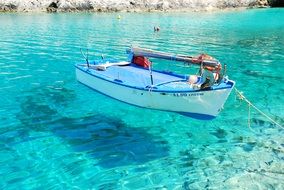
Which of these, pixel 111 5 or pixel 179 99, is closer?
pixel 179 99

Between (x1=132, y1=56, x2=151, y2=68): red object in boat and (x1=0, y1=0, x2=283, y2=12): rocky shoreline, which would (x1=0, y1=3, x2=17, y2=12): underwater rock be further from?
(x1=132, y1=56, x2=151, y2=68): red object in boat

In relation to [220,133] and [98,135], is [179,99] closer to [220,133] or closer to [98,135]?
[220,133]

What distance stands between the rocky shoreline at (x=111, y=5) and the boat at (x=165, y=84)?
3205 inches

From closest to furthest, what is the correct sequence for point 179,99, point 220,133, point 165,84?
point 179,99 < point 220,133 < point 165,84

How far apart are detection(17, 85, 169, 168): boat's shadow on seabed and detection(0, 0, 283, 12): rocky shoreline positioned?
82.0 meters

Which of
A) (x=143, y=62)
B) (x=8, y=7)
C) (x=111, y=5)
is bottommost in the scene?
(x=143, y=62)

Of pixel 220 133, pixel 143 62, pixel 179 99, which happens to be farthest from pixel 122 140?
pixel 143 62

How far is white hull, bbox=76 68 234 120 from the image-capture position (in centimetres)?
1643

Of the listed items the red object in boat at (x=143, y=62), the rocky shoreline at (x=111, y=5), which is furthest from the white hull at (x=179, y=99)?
the rocky shoreline at (x=111, y=5)

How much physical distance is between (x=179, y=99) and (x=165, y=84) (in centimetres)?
237

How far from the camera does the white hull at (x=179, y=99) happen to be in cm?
1643

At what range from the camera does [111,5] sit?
4085 inches

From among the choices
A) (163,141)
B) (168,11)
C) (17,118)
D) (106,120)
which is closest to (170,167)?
(163,141)

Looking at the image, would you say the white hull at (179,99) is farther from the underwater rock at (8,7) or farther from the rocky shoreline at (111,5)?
the underwater rock at (8,7)
